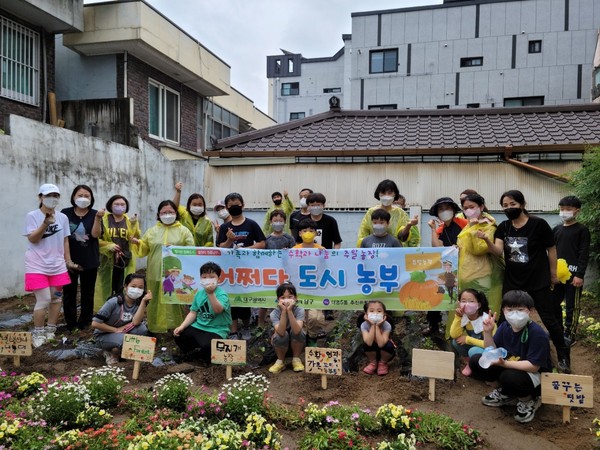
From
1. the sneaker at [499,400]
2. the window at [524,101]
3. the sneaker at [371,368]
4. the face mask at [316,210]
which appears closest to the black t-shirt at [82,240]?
the face mask at [316,210]

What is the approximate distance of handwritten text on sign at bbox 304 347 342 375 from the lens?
4.21 meters

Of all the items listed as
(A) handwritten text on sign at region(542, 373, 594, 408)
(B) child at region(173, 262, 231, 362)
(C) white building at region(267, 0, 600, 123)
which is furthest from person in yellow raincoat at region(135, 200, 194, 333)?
(C) white building at region(267, 0, 600, 123)

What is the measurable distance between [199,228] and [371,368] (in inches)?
122

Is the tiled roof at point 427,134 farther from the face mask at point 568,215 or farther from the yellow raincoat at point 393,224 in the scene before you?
the yellow raincoat at point 393,224

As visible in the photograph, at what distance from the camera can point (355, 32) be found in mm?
27391

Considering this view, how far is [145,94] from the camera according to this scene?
13.7 m

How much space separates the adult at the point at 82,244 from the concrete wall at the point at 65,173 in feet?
8.80

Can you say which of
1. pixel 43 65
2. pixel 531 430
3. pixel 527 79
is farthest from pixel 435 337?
pixel 527 79

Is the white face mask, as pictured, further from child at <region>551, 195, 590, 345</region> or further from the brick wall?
the brick wall

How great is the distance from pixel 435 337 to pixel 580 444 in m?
2.23

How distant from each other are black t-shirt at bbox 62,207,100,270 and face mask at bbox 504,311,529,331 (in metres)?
4.93

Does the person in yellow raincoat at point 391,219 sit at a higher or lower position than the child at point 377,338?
higher

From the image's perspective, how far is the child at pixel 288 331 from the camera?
4.68 m

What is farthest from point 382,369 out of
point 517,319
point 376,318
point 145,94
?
point 145,94
